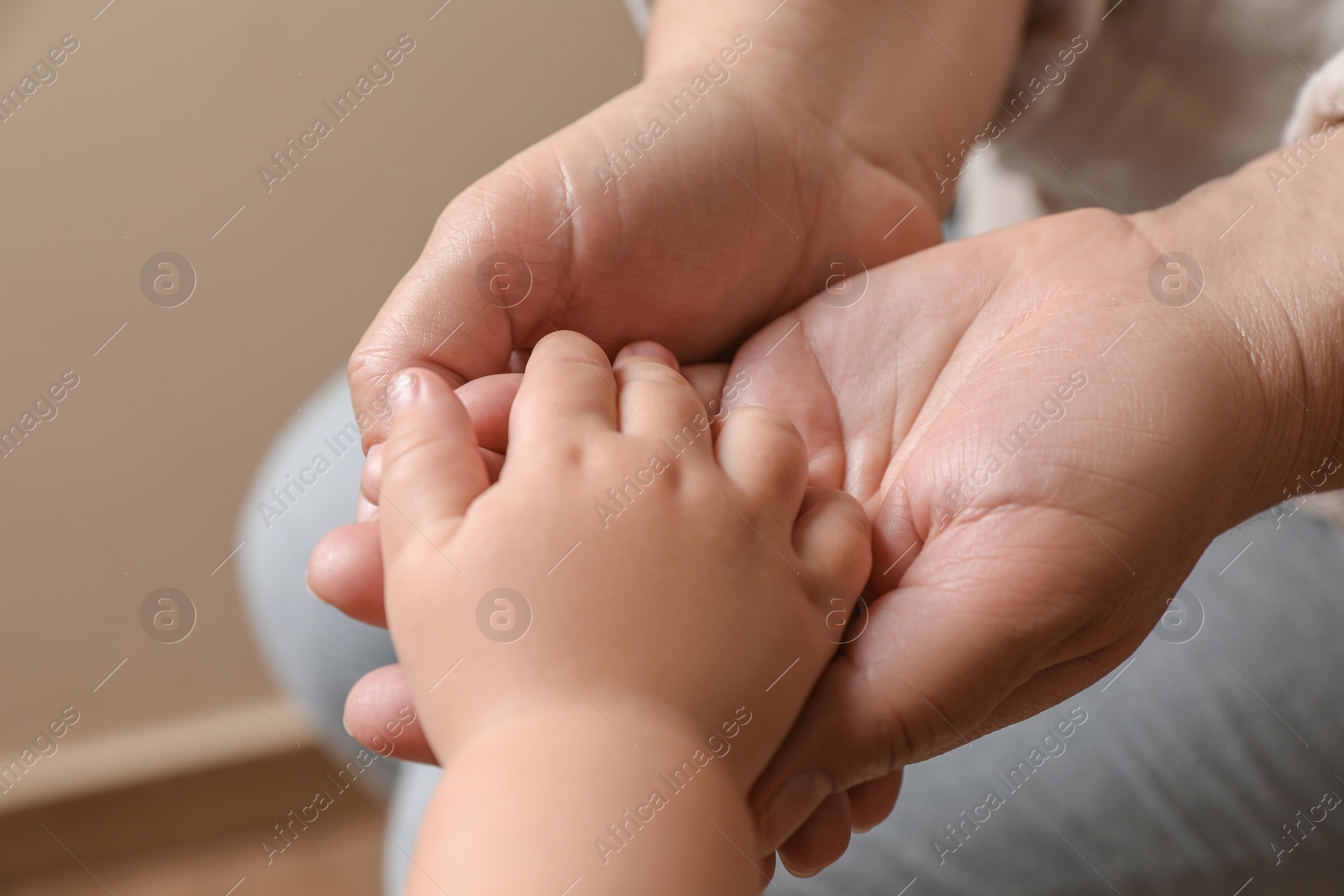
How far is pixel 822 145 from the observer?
2.04 feet

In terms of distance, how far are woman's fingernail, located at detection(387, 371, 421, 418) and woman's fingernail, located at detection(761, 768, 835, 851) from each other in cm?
23

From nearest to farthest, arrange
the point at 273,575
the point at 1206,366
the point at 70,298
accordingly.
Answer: the point at 1206,366 → the point at 273,575 → the point at 70,298

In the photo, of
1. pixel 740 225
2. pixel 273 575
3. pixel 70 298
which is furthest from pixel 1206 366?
pixel 70 298

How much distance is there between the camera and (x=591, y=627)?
1.20 ft

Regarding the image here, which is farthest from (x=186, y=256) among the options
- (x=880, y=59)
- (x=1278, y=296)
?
(x=1278, y=296)

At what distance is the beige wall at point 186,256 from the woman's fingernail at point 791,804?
0.82m

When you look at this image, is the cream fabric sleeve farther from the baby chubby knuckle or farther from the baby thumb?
the baby thumb

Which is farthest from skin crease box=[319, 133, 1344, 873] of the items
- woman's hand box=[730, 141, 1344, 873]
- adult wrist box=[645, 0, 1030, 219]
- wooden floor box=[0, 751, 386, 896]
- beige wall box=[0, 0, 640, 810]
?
wooden floor box=[0, 751, 386, 896]

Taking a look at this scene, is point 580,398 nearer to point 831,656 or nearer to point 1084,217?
point 831,656

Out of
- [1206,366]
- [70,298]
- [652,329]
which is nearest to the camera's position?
[1206,366]

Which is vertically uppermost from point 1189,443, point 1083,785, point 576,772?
point 576,772

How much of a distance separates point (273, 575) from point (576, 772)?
0.47 metres

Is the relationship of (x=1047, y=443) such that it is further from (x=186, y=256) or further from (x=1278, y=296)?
(x=186, y=256)

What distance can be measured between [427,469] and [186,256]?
73cm
